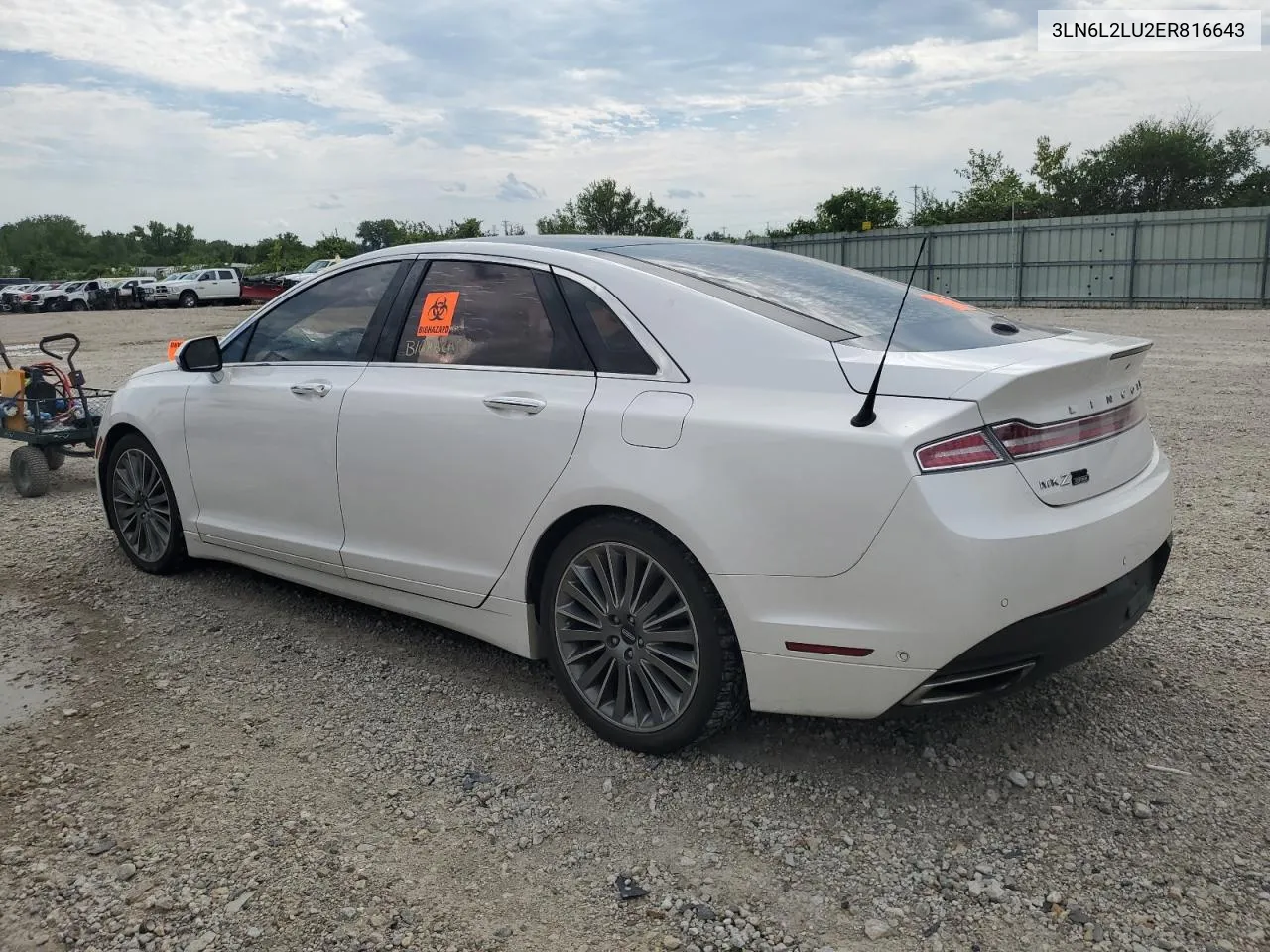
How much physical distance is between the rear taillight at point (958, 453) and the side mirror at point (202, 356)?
3.35m

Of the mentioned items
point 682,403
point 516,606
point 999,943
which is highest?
point 682,403

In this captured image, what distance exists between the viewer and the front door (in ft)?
13.6

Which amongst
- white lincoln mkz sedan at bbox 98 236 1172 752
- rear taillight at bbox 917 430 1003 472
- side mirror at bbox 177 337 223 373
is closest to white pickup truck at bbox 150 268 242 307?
side mirror at bbox 177 337 223 373

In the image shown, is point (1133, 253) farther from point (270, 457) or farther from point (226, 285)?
point (226, 285)

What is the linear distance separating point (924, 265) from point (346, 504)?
27219 millimetres

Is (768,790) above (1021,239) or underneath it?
underneath

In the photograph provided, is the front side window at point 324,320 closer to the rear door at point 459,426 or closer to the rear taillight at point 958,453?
the rear door at point 459,426

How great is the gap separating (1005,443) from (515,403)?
1564mm

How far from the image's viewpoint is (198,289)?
41125mm

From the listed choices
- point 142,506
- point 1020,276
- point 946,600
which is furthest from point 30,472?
point 1020,276

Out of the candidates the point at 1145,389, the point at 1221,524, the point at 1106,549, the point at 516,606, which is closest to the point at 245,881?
the point at 516,606

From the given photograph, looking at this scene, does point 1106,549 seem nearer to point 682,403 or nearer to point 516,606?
point 682,403

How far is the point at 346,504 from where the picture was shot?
4047 millimetres

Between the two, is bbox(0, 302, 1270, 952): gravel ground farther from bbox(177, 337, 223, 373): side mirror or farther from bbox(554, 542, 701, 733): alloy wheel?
bbox(177, 337, 223, 373): side mirror
